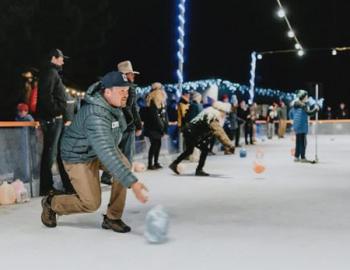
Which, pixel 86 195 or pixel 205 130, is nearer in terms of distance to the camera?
pixel 86 195

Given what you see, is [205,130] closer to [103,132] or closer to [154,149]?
[154,149]

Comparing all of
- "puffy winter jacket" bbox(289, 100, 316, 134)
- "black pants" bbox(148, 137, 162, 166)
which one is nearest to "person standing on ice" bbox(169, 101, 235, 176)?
"black pants" bbox(148, 137, 162, 166)

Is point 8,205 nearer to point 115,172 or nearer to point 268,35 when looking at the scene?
point 115,172

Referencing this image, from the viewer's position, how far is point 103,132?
18.1 ft

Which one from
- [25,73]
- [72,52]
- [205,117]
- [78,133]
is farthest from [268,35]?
[78,133]

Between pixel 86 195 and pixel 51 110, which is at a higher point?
pixel 51 110

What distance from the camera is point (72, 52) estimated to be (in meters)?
37.8

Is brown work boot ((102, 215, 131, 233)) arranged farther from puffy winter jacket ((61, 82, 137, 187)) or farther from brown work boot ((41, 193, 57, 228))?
puffy winter jacket ((61, 82, 137, 187))

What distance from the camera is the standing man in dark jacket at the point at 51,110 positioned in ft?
27.2

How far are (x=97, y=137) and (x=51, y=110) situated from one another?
306 cm

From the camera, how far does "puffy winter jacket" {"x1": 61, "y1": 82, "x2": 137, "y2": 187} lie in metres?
→ 5.38

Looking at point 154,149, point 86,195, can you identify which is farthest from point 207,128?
point 86,195

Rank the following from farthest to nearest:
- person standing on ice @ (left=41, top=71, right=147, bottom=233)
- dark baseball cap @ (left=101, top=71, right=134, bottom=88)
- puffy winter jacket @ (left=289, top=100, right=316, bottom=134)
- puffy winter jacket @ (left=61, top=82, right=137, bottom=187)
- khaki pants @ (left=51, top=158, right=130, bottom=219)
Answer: puffy winter jacket @ (left=289, top=100, right=316, bottom=134) → khaki pants @ (left=51, top=158, right=130, bottom=219) → dark baseball cap @ (left=101, top=71, right=134, bottom=88) → person standing on ice @ (left=41, top=71, right=147, bottom=233) → puffy winter jacket @ (left=61, top=82, right=137, bottom=187)

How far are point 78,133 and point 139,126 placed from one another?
13.8ft
